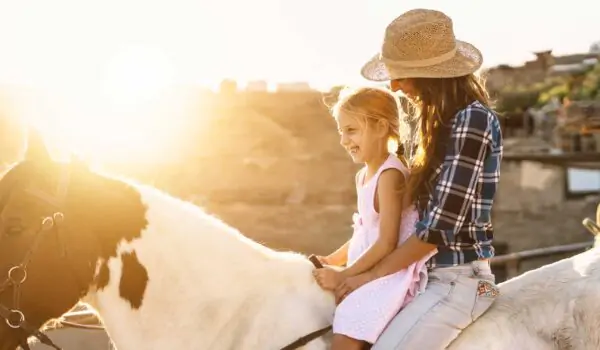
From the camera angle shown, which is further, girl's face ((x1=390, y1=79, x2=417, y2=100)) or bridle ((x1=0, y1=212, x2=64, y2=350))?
girl's face ((x1=390, y1=79, x2=417, y2=100))

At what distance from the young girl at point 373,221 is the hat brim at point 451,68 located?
86 mm

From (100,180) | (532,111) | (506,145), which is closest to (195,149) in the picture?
(506,145)

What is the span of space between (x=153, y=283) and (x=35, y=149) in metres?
0.58

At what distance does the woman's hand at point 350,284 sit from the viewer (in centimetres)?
247

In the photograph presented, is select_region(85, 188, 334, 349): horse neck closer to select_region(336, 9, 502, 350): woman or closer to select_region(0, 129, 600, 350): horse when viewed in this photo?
select_region(0, 129, 600, 350): horse

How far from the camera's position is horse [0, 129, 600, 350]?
243 cm

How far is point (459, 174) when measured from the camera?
2.29 meters

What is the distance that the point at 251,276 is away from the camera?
2.55m

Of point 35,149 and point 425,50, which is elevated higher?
point 425,50

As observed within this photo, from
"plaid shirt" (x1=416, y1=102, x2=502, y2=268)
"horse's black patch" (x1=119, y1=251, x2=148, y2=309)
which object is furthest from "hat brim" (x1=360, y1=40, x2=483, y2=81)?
"horse's black patch" (x1=119, y1=251, x2=148, y2=309)

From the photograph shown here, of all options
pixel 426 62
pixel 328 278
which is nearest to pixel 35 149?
pixel 328 278

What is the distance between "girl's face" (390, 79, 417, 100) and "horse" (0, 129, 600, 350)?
724mm

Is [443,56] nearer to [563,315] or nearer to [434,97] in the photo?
[434,97]

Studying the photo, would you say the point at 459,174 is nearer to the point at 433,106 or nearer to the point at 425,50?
the point at 433,106
